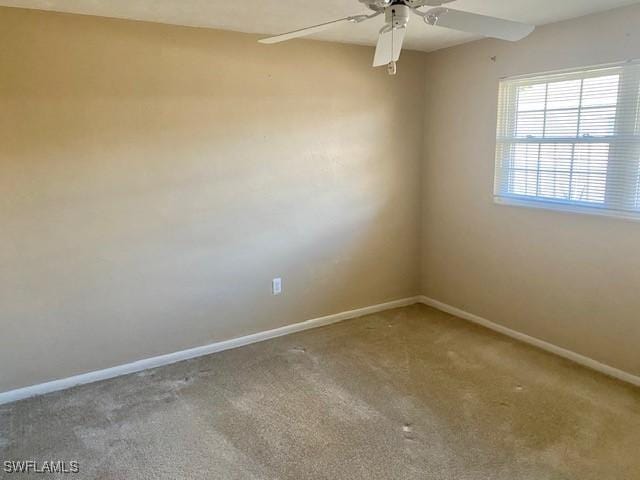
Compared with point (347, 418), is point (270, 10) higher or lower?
higher

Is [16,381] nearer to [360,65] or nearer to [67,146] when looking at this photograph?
[67,146]

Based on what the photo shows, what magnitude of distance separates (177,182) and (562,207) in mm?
2544

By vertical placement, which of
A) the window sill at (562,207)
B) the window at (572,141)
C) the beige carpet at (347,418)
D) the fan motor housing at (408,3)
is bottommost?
the beige carpet at (347,418)

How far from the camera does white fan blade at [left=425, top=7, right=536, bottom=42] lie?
6.01 ft

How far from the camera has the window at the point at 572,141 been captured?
279 centimetres

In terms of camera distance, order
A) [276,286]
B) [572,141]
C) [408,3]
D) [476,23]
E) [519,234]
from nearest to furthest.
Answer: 1. [408,3]
2. [476,23]
3. [572,141]
4. [519,234]
5. [276,286]

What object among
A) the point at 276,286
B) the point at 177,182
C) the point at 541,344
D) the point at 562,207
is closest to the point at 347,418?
the point at 276,286

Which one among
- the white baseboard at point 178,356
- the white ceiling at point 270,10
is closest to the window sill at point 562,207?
the white ceiling at point 270,10

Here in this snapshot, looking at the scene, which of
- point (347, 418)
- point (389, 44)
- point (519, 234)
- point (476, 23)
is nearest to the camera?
point (476, 23)

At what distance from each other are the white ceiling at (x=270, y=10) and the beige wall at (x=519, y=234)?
0.24 metres

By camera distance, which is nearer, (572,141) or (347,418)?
(347,418)

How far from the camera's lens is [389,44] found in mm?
2129

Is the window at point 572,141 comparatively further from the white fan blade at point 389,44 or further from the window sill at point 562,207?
the white fan blade at point 389,44

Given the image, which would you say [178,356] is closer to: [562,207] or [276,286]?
[276,286]
